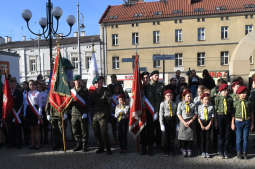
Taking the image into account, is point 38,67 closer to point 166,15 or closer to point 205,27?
point 166,15

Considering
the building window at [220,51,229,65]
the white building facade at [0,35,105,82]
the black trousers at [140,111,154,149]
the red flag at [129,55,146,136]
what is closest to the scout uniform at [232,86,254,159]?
the black trousers at [140,111,154,149]

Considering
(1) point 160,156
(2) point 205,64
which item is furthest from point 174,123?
(2) point 205,64

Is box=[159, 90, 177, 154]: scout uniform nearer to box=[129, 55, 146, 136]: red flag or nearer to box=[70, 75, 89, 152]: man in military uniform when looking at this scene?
box=[129, 55, 146, 136]: red flag

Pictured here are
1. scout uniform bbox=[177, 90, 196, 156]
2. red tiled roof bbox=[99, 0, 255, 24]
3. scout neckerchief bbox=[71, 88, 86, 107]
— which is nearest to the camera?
scout uniform bbox=[177, 90, 196, 156]

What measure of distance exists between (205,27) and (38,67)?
24.9m

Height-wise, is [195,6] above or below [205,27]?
above

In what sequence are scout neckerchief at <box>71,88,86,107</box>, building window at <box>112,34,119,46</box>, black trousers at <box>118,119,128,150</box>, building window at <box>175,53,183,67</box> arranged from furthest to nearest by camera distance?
1. building window at <box>112,34,119,46</box>
2. building window at <box>175,53,183,67</box>
3. black trousers at <box>118,119,128,150</box>
4. scout neckerchief at <box>71,88,86,107</box>

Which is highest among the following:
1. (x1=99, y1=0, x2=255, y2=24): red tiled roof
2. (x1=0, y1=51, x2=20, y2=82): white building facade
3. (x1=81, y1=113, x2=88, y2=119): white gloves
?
(x1=99, y1=0, x2=255, y2=24): red tiled roof

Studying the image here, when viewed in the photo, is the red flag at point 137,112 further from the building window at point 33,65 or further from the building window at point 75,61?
the building window at point 33,65

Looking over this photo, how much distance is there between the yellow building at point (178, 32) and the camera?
95.6 ft

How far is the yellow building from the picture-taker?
29.1 meters

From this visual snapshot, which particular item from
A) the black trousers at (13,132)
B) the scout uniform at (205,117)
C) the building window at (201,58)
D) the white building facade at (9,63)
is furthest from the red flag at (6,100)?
the building window at (201,58)

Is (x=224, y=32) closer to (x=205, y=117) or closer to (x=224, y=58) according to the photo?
(x=224, y=58)

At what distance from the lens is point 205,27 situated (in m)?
29.7
